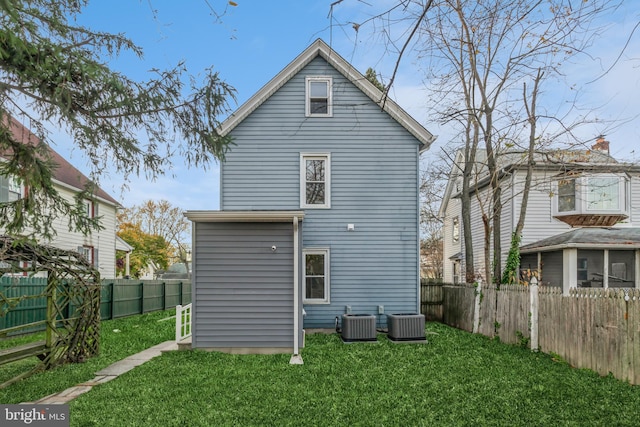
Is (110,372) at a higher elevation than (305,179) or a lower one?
lower

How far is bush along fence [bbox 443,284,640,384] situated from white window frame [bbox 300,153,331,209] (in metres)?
4.70

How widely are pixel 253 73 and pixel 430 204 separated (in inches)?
869

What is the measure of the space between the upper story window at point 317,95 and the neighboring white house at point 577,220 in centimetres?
467

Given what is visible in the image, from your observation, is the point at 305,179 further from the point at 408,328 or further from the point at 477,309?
the point at 477,309

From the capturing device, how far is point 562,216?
15625 millimetres

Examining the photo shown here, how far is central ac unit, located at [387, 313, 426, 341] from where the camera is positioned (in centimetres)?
1022

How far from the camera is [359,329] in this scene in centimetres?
1018

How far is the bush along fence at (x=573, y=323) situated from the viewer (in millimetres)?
6512

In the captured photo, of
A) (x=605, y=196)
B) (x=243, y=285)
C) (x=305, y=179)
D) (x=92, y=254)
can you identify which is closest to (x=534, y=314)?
(x=243, y=285)

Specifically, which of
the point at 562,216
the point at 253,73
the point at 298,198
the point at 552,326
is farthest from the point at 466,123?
the point at 253,73

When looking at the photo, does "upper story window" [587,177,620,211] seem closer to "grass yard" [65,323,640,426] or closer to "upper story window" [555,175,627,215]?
"upper story window" [555,175,627,215]

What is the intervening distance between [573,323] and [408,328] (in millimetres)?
3608

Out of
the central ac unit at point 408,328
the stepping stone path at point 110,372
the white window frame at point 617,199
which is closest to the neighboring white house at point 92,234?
the stepping stone path at point 110,372

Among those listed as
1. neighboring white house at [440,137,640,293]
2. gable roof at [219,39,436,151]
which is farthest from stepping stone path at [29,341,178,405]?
neighboring white house at [440,137,640,293]
